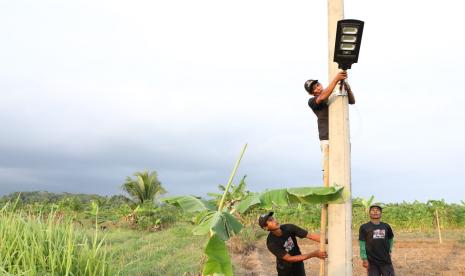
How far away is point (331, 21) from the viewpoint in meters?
4.70

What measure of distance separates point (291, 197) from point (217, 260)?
1.11m

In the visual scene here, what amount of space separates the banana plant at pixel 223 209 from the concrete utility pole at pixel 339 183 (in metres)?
0.12

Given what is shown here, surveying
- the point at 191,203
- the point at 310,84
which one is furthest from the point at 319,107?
the point at 191,203

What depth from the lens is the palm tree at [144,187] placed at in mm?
28562

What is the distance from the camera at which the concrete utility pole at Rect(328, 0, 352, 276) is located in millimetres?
4277

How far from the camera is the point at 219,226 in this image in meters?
3.97

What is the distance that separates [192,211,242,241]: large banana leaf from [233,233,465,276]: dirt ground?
517 centimetres

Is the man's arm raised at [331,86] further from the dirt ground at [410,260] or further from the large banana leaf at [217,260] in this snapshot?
the dirt ground at [410,260]

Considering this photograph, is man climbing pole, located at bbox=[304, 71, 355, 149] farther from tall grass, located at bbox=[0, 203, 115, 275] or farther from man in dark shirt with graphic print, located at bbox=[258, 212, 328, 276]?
tall grass, located at bbox=[0, 203, 115, 275]

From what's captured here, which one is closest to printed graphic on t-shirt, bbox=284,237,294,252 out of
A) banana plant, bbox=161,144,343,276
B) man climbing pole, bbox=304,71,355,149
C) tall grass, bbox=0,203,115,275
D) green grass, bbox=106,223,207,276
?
banana plant, bbox=161,144,343,276

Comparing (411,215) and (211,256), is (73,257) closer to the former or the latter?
(211,256)

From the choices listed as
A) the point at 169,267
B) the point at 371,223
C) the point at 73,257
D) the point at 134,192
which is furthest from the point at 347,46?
the point at 134,192

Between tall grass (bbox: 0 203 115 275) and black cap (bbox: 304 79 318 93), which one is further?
black cap (bbox: 304 79 318 93)

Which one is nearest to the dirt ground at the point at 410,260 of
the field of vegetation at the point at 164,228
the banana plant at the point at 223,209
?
the field of vegetation at the point at 164,228
